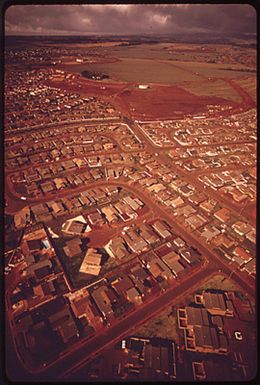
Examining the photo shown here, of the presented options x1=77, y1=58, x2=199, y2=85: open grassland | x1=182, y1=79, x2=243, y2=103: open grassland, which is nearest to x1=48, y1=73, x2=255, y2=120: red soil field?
x1=182, y1=79, x2=243, y2=103: open grassland

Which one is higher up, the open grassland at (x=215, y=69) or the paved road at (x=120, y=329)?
the open grassland at (x=215, y=69)

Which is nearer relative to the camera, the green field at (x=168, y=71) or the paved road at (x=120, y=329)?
the paved road at (x=120, y=329)

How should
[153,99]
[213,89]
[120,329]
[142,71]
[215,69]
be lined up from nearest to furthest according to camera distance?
[120,329], [153,99], [213,89], [142,71], [215,69]

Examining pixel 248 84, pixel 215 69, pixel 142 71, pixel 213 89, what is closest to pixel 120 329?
pixel 213 89

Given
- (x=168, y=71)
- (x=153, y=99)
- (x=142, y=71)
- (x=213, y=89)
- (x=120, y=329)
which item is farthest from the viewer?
(x=168, y=71)

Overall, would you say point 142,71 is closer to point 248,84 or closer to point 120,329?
point 248,84

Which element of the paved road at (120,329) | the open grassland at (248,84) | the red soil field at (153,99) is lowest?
the paved road at (120,329)

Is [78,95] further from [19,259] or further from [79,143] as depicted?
[19,259]

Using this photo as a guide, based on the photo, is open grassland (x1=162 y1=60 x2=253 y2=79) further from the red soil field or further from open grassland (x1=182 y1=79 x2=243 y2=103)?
the red soil field

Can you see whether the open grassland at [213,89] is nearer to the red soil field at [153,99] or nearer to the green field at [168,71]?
the green field at [168,71]

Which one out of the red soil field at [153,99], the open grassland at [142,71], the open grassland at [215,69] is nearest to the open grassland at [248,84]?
the red soil field at [153,99]

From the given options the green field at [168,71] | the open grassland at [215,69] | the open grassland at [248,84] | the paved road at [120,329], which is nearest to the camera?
the paved road at [120,329]
